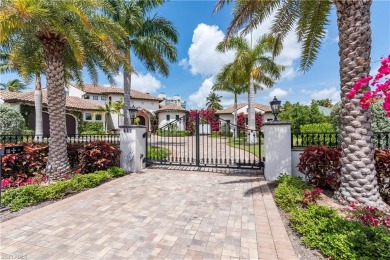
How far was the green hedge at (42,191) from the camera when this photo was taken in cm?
520

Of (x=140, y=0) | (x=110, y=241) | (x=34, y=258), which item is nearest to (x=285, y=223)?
(x=110, y=241)

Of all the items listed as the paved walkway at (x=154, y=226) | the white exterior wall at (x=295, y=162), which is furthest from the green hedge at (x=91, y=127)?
the white exterior wall at (x=295, y=162)

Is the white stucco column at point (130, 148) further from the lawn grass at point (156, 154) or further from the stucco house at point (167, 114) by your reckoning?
the stucco house at point (167, 114)

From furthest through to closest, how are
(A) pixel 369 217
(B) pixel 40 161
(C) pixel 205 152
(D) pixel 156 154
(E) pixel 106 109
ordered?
1. (E) pixel 106 109
2. (C) pixel 205 152
3. (D) pixel 156 154
4. (B) pixel 40 161
5. (A) pixel 369 217

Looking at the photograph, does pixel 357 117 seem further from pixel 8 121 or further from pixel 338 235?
pixel 8 121

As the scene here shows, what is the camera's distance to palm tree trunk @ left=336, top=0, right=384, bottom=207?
4.56m

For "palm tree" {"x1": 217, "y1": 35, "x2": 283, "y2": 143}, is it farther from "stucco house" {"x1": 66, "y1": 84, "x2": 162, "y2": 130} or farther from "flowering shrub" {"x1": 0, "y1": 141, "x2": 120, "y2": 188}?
"stucco house" {"x1": 66, "y1": 84, "x2": 162, "y2": 130}

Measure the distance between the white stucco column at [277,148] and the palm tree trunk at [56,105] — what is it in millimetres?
7274

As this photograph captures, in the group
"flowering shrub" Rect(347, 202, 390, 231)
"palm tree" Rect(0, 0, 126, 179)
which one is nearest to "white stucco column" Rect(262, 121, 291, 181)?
"flowering shrub" Rect(347, 202, 390, 231)

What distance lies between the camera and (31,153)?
7.85 metres

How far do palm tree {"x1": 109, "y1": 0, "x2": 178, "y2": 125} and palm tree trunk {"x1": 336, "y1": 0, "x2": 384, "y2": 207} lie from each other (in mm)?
11355

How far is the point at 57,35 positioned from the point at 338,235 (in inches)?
359

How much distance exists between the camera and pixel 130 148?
8844mm

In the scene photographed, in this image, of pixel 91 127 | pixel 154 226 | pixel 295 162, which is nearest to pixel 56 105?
pixel 154 226
